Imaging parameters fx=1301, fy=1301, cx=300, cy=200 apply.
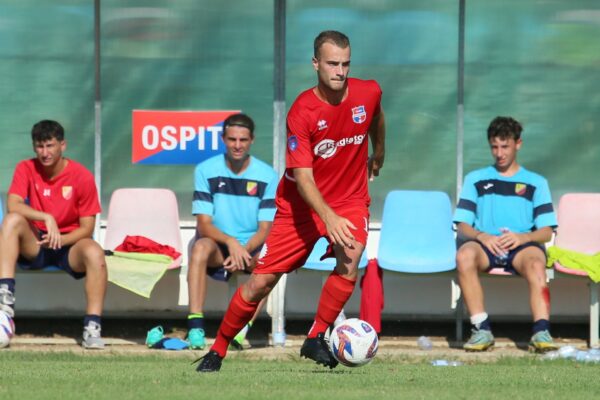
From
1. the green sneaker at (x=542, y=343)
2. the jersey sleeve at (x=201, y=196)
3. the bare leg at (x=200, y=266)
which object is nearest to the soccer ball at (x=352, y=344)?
the green sneaker at (x=542, y=343)

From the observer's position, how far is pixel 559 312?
11.6 metres

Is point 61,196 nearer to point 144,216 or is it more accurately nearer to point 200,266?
point 144,216

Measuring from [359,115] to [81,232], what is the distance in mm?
3741

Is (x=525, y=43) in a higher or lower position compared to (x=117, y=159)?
higher

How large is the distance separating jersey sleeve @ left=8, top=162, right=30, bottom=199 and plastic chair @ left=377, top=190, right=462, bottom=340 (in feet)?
9.87

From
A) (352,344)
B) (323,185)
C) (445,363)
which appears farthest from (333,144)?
(445,363)

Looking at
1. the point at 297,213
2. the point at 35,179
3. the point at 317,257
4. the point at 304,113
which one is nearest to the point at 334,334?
the point at 297,213

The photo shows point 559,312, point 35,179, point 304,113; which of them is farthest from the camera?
point 559,312

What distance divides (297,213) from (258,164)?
3.28 meters

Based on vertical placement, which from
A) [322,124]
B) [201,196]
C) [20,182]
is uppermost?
[322,124]

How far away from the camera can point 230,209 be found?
1100cm

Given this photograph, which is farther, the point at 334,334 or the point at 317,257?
the point at 317,257

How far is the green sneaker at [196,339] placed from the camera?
10453 millimetres

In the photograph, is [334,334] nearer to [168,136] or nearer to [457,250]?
[457,250]
